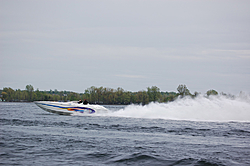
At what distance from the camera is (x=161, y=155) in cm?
1149

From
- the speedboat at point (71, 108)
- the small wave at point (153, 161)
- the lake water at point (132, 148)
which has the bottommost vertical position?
the small wave at point (153, 161)

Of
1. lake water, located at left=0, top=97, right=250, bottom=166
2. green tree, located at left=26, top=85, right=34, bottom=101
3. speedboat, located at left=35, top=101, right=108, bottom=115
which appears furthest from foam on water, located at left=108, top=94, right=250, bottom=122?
green tree, located at left=26, top=85, right=34, bottom=101

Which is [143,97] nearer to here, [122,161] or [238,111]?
[238,111]

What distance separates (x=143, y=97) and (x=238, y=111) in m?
139

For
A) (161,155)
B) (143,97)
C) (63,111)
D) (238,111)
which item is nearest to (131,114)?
(63,111)

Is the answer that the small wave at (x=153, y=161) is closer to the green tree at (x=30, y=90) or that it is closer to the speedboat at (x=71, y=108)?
the speedboat at (x=71, y=108)

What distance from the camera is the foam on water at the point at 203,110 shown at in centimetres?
2644

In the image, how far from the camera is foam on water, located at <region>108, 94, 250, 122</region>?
86.7ft

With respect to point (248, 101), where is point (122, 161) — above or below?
below

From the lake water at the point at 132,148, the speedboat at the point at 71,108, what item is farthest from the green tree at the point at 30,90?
the lake water at the point at 132,148

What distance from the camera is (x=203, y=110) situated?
92.2 feet

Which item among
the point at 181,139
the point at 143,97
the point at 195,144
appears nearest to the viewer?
the point at 195,144

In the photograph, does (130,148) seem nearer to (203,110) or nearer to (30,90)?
(203,110)

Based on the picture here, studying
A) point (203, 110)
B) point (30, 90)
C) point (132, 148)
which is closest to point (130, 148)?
point (132, 148)
